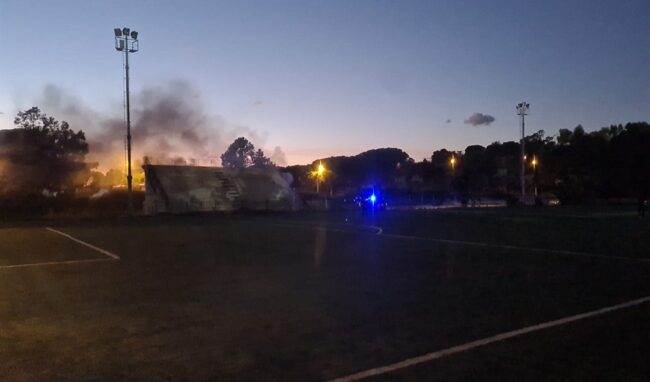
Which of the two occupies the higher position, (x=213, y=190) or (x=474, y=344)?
(x=213, y=190)

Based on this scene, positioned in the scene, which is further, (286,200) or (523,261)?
(286,200)

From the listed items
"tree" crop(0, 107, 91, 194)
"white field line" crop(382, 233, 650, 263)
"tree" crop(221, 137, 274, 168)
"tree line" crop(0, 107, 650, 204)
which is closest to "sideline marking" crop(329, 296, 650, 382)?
"white field line" crop(382, 233, 650, 263)

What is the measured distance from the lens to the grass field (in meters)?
6.69

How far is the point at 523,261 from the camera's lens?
16.4 meters

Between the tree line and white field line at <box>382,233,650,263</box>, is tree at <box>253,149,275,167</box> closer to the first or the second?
the tree line

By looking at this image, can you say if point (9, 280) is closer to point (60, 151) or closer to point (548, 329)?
point (548, 329)

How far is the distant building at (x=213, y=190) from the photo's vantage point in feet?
158

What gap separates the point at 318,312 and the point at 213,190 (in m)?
42.5

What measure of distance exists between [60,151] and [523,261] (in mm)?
51804

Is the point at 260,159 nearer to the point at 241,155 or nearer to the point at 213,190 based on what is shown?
the point at 241,155

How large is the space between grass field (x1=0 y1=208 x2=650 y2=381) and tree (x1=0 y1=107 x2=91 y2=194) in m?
40.0

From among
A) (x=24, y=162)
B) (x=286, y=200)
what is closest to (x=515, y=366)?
(x=286, y=200)

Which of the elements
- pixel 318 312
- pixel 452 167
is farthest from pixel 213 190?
pixel 452 167

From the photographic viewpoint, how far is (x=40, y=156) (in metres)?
56.2
